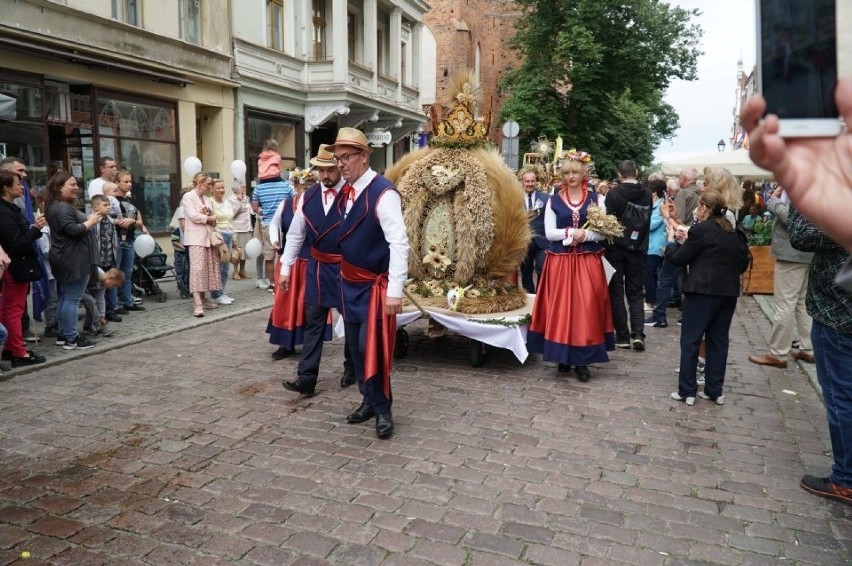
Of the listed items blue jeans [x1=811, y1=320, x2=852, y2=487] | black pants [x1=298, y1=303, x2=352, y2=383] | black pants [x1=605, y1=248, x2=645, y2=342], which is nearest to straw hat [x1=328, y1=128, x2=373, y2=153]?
black pants [x1=298, y1=303, x2=352, y2=383]

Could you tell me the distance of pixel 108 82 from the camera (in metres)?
12.8

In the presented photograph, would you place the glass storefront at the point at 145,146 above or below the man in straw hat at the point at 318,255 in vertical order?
above

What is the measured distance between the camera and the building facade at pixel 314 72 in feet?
56.9

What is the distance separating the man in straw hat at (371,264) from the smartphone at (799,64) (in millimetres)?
3411

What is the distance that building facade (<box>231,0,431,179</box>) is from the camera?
1733cm

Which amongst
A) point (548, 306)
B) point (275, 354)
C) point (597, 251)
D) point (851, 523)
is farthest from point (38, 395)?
point (851, 523)

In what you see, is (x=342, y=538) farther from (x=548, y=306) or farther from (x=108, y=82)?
(x=108, y=82)

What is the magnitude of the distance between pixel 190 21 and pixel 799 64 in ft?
52.9

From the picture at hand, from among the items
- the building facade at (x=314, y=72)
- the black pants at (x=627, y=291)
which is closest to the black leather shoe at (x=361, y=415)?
the black pants at (x=627, y=291)

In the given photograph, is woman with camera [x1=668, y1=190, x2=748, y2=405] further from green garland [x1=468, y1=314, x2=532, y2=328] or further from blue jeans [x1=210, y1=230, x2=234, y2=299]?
blue jeans [x1=210, y1=230, x2=234, y2=299]

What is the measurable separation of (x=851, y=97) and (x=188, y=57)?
15.7m

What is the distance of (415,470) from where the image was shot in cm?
412

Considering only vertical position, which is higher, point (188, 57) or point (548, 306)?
point (188, 57)

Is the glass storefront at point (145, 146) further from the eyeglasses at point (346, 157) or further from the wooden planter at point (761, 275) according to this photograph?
the wooden planter at point (761, 275)
